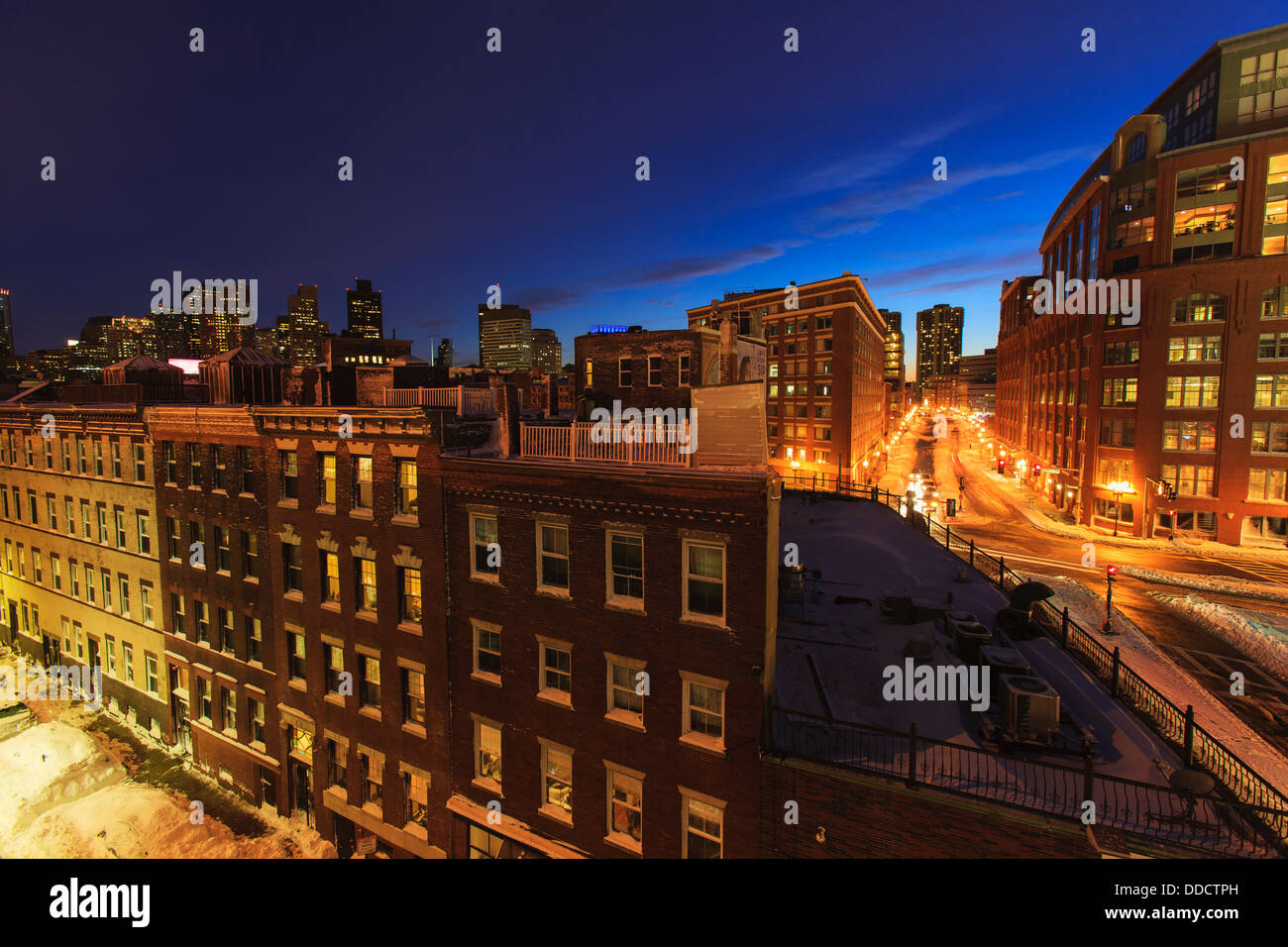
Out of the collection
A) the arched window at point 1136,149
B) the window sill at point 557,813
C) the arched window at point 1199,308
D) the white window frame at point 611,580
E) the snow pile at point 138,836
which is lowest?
the snow pile at point 138,836

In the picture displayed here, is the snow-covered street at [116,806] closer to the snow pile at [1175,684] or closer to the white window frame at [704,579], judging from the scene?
the white window frame at [704,579]

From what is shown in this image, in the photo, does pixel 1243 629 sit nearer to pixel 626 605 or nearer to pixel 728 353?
pixel 728 353

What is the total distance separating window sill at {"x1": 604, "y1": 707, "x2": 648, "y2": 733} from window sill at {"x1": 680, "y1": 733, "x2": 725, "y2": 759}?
1.21 meters

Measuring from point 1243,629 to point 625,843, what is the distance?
37442 millimetres

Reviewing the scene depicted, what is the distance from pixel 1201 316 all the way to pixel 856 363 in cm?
3619

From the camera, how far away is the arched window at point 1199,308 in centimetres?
5031

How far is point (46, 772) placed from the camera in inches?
1024

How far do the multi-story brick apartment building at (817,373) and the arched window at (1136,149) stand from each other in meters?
29.5

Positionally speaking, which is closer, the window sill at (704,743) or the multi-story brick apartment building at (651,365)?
the window sill at (704,743)

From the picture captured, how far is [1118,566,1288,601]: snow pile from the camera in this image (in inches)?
1508

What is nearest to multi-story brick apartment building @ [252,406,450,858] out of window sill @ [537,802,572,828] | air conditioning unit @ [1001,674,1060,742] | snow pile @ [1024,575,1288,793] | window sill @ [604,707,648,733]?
window sill @ [537,802,572,828]

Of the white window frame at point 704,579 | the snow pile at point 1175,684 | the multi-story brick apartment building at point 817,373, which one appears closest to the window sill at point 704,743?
the white window frame at point 704,579
